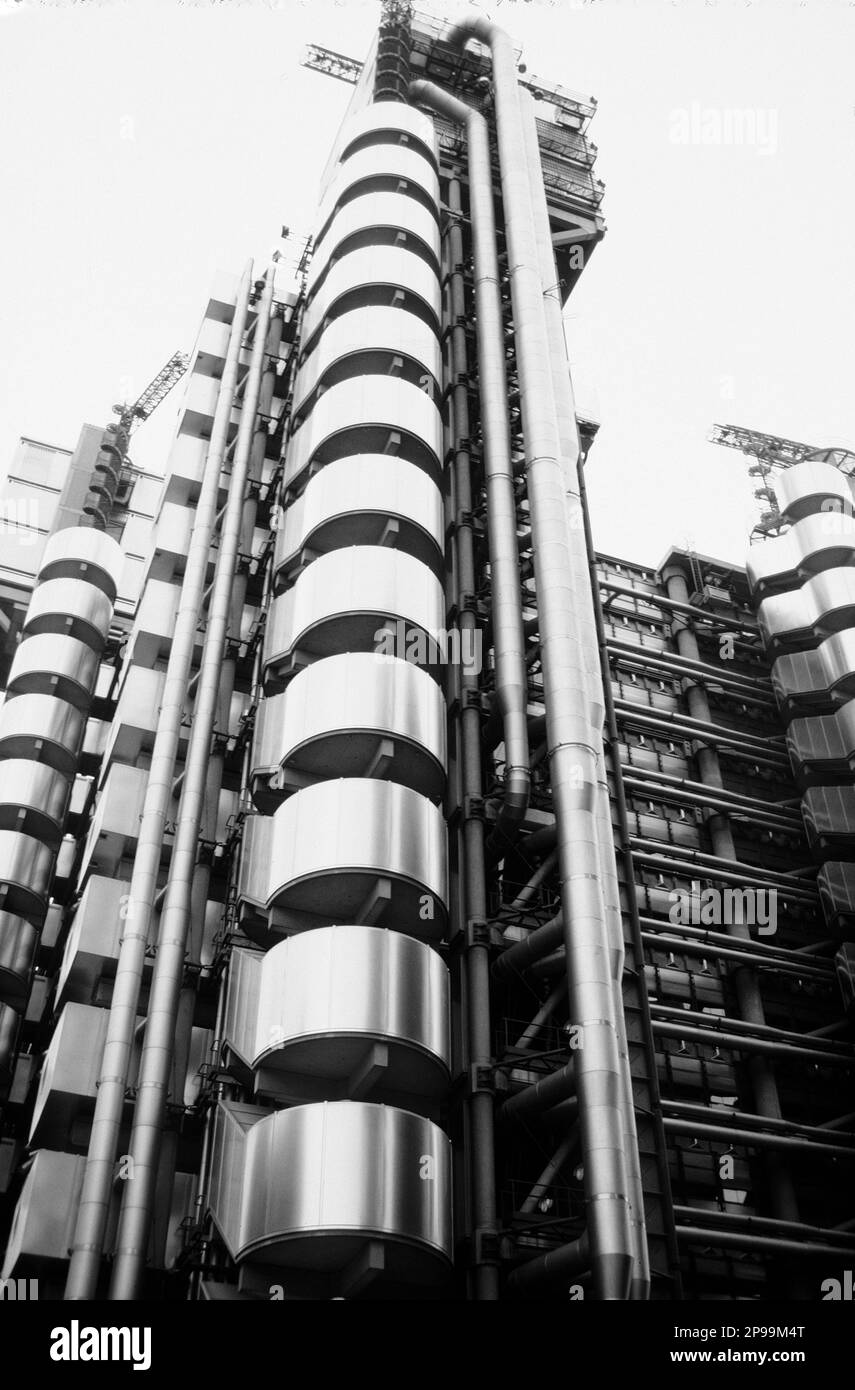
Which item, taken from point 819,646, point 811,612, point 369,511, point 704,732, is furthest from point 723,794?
point 369,511

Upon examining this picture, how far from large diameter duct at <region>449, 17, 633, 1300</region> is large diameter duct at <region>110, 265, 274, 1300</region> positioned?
1118 centimetres

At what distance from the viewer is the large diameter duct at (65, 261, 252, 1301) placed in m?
33.2

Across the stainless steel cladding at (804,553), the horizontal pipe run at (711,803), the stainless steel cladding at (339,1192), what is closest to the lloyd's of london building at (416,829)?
the stainless steel cladding at (339,1192)

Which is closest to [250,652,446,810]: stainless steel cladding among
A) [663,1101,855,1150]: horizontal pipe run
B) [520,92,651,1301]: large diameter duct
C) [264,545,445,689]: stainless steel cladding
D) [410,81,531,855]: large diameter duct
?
[264,545,445,689]: stainless steel cladding

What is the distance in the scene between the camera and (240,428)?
53406 millimetres

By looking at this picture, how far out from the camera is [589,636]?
42.2 m

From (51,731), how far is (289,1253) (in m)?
25.9

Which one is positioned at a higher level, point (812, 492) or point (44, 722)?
point (812, 492)

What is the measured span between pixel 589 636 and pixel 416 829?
927 cm

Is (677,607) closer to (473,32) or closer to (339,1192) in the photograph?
(473,32)

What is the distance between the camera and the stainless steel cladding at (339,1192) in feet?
98.9

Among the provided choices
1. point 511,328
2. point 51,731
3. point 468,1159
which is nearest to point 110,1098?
point 468,1159

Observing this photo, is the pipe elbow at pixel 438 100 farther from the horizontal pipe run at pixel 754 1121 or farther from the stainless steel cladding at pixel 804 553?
the horizontal pipe run at pixel 754 1121

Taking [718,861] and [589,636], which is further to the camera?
[718,861]
